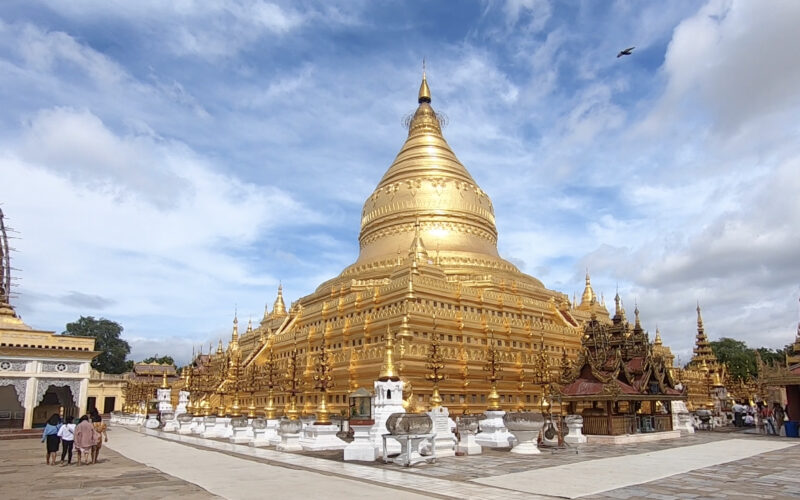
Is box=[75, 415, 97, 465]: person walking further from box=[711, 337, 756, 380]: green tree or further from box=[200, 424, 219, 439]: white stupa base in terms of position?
box=[711, 337, 756, 380]: green tree

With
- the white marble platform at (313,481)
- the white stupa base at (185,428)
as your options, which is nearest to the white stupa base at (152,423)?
the white stupa base at (185,428)

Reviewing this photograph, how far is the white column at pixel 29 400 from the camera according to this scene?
30125mm

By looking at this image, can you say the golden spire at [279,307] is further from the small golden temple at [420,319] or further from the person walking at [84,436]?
the person walking at [84,436]

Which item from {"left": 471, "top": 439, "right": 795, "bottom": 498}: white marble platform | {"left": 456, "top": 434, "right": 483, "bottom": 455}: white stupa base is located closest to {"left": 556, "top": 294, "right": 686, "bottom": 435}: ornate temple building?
{"left": 471, "top": 439, "right": 795, "bottom": 498}: white marble platform

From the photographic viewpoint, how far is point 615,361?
73.2 ft

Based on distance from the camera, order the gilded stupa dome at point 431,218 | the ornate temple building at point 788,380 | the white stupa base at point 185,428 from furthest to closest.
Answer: the gilded stupa dome at point 431,218 → the white stupa base at point 185,428 → the ornate temple building at point 788,380

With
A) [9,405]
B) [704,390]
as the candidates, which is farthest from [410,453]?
[9,405]

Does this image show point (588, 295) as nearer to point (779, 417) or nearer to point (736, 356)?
point (779, 417)

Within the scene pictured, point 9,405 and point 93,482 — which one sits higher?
point 9,405

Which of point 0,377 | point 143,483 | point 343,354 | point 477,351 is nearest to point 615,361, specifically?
point 477,351

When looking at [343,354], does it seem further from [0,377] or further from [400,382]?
[0,377]

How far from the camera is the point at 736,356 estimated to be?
73.2 m

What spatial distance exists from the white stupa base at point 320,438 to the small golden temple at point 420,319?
80.4 inches

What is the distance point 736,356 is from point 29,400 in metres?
74.6
